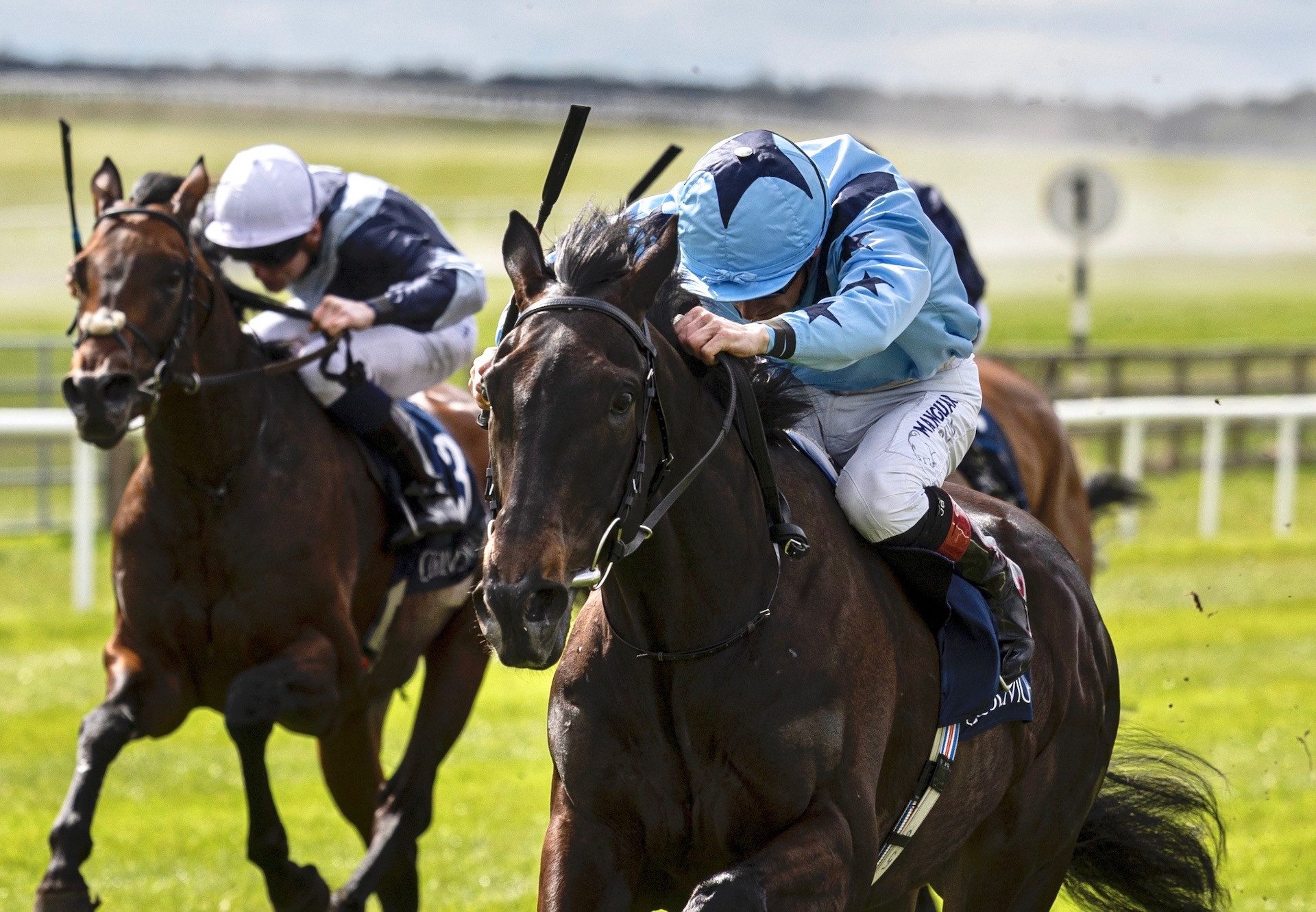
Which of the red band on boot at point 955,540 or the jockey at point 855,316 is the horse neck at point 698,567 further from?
the red band on boot at point 955,540

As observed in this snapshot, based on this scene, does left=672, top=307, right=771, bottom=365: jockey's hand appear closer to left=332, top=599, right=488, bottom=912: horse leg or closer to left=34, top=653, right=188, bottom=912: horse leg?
left=34, top=653, right=188, bottom=912: horse leg

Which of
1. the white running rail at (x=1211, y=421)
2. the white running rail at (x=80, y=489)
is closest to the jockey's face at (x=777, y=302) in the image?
the white running rail at (x=80, y=489)

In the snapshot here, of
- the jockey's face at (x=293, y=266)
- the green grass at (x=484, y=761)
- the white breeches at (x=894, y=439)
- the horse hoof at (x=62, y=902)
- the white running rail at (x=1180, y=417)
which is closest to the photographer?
the white breeches at (x=894, y=439)

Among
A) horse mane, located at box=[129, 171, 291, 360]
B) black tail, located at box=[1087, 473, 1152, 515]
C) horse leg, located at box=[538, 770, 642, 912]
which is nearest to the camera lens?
horse leg, located at box=[538, 770, 642, 912]

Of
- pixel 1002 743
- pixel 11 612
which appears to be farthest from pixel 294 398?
pixel 11 612

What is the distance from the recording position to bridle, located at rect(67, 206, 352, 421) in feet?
14.3

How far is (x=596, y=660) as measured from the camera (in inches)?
114

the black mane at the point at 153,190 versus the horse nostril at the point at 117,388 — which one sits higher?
the black mane at the point at 153,190

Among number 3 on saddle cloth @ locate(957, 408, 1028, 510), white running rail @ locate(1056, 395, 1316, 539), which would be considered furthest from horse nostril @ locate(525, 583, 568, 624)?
white running rail @ locate(1056, 395, 1316, 539)

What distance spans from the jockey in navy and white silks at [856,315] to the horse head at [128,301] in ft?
5.64

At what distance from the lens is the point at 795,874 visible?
270cm

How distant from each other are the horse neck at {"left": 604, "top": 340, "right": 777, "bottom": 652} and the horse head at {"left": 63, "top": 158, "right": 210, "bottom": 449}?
195cm

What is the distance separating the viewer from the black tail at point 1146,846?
416cm

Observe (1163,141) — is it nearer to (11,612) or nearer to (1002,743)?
(11,612)
